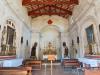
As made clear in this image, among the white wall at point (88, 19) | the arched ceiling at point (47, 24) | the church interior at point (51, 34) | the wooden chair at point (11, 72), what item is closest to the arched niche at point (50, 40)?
the church interior at point (51, 34)

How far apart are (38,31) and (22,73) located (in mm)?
14083

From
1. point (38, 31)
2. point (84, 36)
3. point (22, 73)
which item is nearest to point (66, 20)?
point (38, 31)

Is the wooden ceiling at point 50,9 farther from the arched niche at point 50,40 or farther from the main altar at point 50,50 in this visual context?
the main altar at point 50,50

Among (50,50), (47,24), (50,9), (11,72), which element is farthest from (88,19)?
(50,50)


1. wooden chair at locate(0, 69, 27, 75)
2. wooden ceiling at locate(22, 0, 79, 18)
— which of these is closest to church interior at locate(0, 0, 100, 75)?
wooden ceiling at locate(22, 0, 79, 18)

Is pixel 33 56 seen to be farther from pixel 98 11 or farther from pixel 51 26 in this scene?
pixel 98 11

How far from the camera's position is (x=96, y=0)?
8.21m

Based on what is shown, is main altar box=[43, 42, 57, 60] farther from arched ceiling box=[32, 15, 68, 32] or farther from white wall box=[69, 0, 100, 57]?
white wall box=[69, 0, 100, 57]

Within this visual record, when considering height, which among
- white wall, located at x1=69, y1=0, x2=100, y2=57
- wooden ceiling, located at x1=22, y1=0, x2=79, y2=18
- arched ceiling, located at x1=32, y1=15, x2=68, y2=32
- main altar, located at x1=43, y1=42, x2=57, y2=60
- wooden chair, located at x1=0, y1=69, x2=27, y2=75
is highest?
wooden ceiling, located at x1=22, y1=0, x2=79, y2=18

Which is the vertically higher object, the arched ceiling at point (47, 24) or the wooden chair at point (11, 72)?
the arched ceiling at point (47, 24)

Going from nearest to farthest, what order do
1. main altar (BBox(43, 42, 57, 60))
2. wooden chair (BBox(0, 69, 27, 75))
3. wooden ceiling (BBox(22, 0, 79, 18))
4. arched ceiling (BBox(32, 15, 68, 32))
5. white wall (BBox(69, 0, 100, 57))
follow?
wooden chair (BBox(0, 69, 27, 75)) < white wall (BBox(69, 0, 100, 57)) < wooden ceiling (BBox(22, 0, 79, 18)) < arched ceiling (BBox(32, 15, 68, 32)) < main altar (BBox(43, 42, 57, 60))

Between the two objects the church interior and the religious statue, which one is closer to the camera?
the church interior

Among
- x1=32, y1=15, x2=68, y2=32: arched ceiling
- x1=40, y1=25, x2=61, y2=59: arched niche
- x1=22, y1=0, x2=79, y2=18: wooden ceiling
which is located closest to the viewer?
x1=22, y1=0, x2=79, y2=18: wooden ceiling

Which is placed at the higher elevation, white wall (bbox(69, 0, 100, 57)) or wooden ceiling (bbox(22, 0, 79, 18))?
wooden ceiling (bbox(22, 0, 79, 18))
